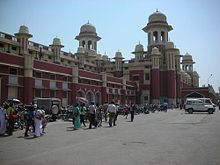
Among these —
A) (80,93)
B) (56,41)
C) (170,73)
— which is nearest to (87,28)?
(56,41)

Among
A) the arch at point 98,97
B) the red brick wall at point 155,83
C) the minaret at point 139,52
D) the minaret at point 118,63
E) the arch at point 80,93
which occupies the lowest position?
the arch at point 98,97

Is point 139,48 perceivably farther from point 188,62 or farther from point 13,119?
point 13,119

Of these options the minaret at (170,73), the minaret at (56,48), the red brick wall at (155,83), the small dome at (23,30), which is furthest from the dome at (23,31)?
the minaret at (170,73)

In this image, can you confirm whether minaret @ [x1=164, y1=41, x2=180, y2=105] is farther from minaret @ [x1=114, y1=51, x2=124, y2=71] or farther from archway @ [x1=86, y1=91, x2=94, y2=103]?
archway @ [x1=86, y1=91, x2=94, y2=103]

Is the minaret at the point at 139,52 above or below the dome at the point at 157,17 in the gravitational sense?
below

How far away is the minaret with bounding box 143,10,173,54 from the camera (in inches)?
2574

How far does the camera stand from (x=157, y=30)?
215 feet

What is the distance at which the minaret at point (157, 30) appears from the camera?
65.4m

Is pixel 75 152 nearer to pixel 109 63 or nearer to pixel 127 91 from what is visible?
pixel 127 91

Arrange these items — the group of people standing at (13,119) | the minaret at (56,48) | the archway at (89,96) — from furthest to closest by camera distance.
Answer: the minaret at (56,48)
the archway at (89,96)
the group of people standing at (13,119)

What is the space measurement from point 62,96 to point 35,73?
220 inches

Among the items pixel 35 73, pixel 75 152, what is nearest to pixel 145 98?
pixel 35 73

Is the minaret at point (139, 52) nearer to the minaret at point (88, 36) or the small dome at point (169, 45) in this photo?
the small dome at point (169, 45)

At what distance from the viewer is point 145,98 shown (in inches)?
2431
